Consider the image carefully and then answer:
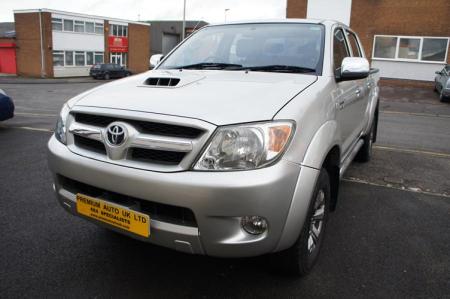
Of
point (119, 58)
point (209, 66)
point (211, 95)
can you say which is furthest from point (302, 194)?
point (119, 58)

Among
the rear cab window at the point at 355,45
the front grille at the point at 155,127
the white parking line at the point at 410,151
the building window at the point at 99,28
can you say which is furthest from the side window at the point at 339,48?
the building window at the point at 99,28

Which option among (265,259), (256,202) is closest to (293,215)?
(256,202)

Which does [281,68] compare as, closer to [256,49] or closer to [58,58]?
[256,49]

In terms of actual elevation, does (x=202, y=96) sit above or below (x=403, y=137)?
above

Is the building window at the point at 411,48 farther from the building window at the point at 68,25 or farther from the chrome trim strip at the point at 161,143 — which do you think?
the chrome trim strip at the point at 161,143

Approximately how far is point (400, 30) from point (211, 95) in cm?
2427

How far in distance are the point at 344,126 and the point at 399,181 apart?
2.00m

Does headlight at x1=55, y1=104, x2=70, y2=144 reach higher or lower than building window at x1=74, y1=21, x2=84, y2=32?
lower

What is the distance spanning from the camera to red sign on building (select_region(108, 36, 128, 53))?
37.8m

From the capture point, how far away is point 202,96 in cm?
236

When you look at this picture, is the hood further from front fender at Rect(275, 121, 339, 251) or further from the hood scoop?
front fender at Rect(275, 121, 339, 251)

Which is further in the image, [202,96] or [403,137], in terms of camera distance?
[403,137]

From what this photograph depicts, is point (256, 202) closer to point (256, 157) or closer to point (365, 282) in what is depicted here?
point (256, 157)

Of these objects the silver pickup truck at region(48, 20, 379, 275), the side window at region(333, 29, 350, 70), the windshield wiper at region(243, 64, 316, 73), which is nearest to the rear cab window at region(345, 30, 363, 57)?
the side window at region(333, 29, 350, 70)
